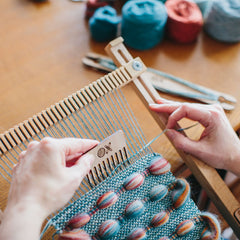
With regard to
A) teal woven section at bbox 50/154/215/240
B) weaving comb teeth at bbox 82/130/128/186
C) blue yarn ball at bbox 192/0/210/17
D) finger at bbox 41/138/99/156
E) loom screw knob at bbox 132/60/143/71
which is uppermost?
blue yarn ball at bbox 192/0/210/17

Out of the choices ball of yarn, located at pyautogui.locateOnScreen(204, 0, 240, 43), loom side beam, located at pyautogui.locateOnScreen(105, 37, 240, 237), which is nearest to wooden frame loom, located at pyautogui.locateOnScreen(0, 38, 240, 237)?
loom side beam, located at pyautogui.locateOnScreen(105, 37, 240, 237)

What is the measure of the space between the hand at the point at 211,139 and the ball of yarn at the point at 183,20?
541 millimetres

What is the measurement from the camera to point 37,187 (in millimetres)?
639

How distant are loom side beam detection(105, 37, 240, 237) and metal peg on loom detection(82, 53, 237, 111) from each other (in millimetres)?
248

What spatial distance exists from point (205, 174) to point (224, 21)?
76cm

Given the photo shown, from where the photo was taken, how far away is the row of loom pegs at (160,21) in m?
1.20

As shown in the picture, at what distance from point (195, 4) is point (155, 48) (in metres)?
0.27

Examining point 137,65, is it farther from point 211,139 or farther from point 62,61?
point 62,61

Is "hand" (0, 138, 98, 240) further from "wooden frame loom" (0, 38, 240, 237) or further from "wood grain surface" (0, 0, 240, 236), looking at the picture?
"wood grain surface" (0, 0, 240, 236)

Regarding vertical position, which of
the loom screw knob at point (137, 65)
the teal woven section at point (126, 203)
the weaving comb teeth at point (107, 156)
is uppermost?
the loom screw knob at point (137, 65)

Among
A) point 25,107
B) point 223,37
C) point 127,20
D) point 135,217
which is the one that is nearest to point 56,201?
point 135,217

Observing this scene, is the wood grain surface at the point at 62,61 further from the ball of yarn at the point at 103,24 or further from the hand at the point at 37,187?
the hand at the point at 37,187

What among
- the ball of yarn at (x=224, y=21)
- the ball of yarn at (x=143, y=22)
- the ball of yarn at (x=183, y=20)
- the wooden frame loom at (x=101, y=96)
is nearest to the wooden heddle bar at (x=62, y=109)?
the wooden frame loom at (x=101, y=96)

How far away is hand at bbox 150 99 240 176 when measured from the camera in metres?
0.88
